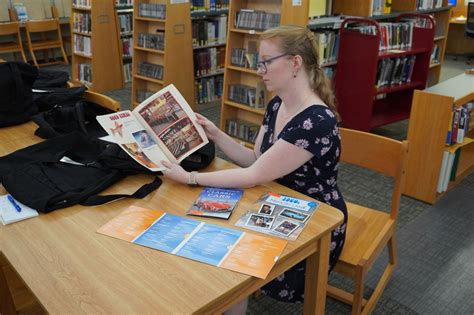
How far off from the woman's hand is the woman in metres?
0.25

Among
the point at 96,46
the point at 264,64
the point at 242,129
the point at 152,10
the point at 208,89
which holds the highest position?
the point at 152,10

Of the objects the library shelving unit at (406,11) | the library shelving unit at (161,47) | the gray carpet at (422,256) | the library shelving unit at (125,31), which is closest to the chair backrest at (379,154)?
the gray carpet at (422,256)

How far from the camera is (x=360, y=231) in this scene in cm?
189

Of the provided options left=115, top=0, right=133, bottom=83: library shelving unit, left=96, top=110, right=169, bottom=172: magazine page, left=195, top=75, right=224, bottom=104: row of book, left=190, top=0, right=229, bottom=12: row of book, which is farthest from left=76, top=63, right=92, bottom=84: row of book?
left=96, top=110, right=169, bottom=172: magazine page

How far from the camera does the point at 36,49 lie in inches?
289

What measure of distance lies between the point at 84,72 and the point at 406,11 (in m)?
4.19

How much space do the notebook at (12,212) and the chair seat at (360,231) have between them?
1.14 meters

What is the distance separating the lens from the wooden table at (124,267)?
1.03m

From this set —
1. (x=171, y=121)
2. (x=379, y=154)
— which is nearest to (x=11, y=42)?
(x=171, y=121)

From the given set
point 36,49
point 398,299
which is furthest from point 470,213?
point 36,49

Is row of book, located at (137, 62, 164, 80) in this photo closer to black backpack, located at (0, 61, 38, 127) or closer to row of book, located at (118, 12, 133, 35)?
row of book, located at (118, 12, 133, 35)

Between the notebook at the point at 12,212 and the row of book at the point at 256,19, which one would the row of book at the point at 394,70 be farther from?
the notebook at the point at 12,212

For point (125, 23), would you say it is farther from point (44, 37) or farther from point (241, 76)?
point (241, 76)

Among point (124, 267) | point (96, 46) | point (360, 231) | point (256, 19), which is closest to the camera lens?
point (124, 267)
